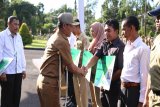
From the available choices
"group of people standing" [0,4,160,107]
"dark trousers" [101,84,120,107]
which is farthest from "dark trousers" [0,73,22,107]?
"dark trousers" [101,84,120,107]

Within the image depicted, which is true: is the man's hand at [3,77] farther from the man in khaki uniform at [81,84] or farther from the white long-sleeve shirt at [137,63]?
the white long-sleeve shirt at [137,63]

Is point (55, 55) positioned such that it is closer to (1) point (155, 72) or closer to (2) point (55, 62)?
(2) point (55, 62)

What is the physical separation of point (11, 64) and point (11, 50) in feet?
0.79

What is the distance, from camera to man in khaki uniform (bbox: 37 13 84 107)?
166 inches

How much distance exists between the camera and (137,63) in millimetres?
4098

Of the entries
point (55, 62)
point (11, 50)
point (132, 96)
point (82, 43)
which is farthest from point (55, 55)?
point (82, 43)

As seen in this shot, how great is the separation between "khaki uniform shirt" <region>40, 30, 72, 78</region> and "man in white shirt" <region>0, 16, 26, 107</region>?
1615 millimetres

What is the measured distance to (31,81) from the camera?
37.7 feet

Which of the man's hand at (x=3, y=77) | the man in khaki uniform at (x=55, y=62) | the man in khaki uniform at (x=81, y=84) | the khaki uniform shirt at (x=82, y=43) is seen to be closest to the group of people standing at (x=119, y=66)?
the man in khaki uniform at (x=55, y=62)

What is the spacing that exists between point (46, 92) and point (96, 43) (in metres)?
2.04

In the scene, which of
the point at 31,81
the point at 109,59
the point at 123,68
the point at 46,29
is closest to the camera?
the point at 123,68

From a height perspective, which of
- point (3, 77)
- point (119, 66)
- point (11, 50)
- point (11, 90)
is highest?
point (11, 50)

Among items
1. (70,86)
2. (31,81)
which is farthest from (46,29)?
(70,86)

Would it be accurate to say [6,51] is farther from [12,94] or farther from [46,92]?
[46,92]
